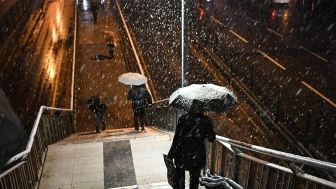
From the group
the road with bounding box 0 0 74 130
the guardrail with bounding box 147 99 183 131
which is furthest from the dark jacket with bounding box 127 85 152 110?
the road with bounding box 0 0 74 130

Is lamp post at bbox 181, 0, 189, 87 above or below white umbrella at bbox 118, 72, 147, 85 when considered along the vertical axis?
above

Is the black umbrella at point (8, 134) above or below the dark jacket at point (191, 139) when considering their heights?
above

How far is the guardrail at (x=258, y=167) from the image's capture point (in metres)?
3.80

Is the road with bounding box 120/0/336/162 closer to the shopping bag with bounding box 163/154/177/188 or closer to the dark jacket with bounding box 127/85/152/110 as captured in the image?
the dark jacket with bounding box 127/85/152/110

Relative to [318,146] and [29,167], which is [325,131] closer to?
[318,146]

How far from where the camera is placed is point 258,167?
4.68 m

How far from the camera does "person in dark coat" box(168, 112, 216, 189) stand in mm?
4477

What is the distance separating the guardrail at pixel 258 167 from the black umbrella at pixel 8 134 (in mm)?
3008

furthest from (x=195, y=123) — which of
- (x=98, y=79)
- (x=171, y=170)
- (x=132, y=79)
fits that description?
(x=98, y=79)

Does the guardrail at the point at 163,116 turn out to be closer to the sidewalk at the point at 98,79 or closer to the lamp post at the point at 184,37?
the sidewalk at the point at 98,79

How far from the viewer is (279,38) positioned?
2038 centimetres

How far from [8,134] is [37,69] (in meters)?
18.9

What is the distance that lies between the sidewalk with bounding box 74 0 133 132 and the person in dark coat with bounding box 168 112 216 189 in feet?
29.2

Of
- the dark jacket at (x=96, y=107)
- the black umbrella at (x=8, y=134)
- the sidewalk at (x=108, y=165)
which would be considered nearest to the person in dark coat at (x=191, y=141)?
the sidewalk at (x=108, y=165)
